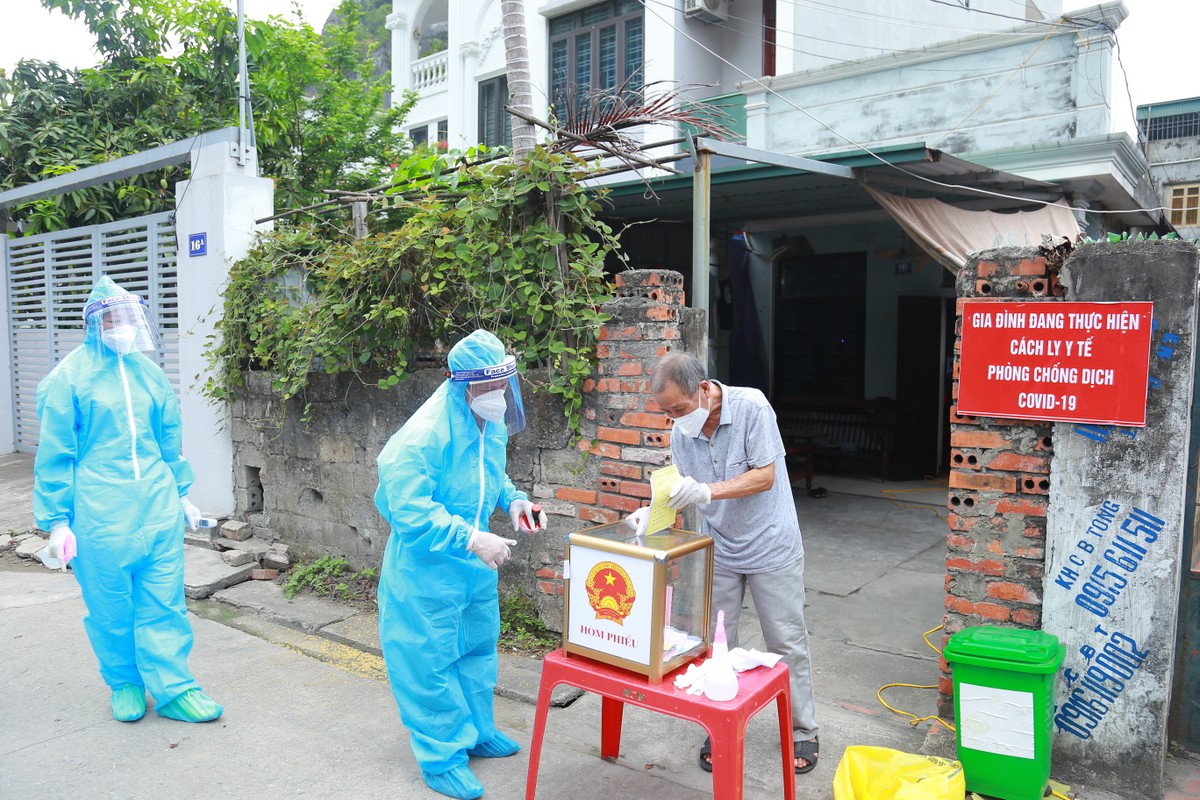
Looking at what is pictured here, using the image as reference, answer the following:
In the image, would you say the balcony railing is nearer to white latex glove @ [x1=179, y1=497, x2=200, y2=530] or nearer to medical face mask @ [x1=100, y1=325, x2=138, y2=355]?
medical face mask @ [x1=100, y1=325, x2=138, y2=355]

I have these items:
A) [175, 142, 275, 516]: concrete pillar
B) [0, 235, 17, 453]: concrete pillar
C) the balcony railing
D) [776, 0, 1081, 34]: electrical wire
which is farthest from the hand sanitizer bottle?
the balcony railing

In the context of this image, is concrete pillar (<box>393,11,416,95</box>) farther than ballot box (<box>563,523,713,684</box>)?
Yes

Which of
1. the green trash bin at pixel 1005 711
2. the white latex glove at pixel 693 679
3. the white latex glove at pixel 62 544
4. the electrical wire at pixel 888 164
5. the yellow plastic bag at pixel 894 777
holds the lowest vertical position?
the yellow plastic bag at pixel 894 777

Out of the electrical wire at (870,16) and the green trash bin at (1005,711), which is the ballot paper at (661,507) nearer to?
the green trash bin at (1005,711)

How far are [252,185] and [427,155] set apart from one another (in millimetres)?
1394

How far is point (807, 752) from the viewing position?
131 inches

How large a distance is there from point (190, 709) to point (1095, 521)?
12.5 ft

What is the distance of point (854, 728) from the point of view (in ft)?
12.0

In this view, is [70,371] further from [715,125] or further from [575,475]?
[715,125]

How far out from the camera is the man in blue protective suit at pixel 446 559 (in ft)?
9.89

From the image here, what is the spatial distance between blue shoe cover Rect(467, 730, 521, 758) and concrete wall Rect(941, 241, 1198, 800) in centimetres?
195

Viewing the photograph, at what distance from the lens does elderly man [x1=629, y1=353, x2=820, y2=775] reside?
3.09 meters

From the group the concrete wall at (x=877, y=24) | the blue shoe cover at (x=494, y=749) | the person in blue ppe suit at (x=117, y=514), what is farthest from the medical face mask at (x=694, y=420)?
the concrete wall at (x=877, y=24)

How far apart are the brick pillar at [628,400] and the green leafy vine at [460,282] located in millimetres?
99
